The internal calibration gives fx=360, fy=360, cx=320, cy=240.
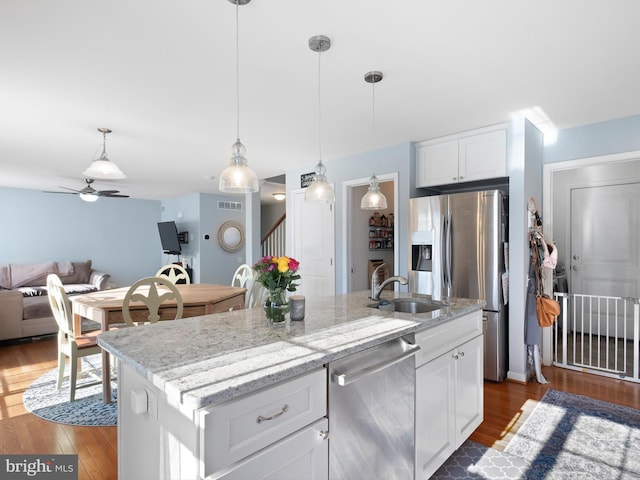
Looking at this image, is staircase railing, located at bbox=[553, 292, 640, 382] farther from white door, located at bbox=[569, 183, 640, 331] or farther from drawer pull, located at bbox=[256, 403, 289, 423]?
drawer pull, located at bbox=[256, 403, 289, 423]

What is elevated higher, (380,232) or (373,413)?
(380,232)

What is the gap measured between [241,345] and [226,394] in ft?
1.39

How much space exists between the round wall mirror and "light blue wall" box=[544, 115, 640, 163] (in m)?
6.30

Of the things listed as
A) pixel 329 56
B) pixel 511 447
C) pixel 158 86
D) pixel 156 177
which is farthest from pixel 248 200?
pixel 511 447

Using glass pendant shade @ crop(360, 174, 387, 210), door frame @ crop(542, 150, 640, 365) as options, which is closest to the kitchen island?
glass pendant shade @ crop(360, 174, 387, 210)

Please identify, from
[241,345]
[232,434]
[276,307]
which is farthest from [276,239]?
[232,434]

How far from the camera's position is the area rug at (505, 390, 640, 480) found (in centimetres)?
204

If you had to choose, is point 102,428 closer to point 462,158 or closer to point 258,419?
point 258,419

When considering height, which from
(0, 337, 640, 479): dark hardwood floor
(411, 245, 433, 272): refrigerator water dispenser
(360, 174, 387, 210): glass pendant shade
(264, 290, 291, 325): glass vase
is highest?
(360, 174, 387, 210): glass pendant shade

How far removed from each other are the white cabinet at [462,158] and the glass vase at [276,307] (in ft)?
8.88

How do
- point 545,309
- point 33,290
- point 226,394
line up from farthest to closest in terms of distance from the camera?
point 33,290, point 545,309, point 226,394

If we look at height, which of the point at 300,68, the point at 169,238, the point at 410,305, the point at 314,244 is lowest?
the point at 410,305

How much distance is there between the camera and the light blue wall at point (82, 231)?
22.6ft

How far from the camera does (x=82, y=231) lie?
7.62 m
